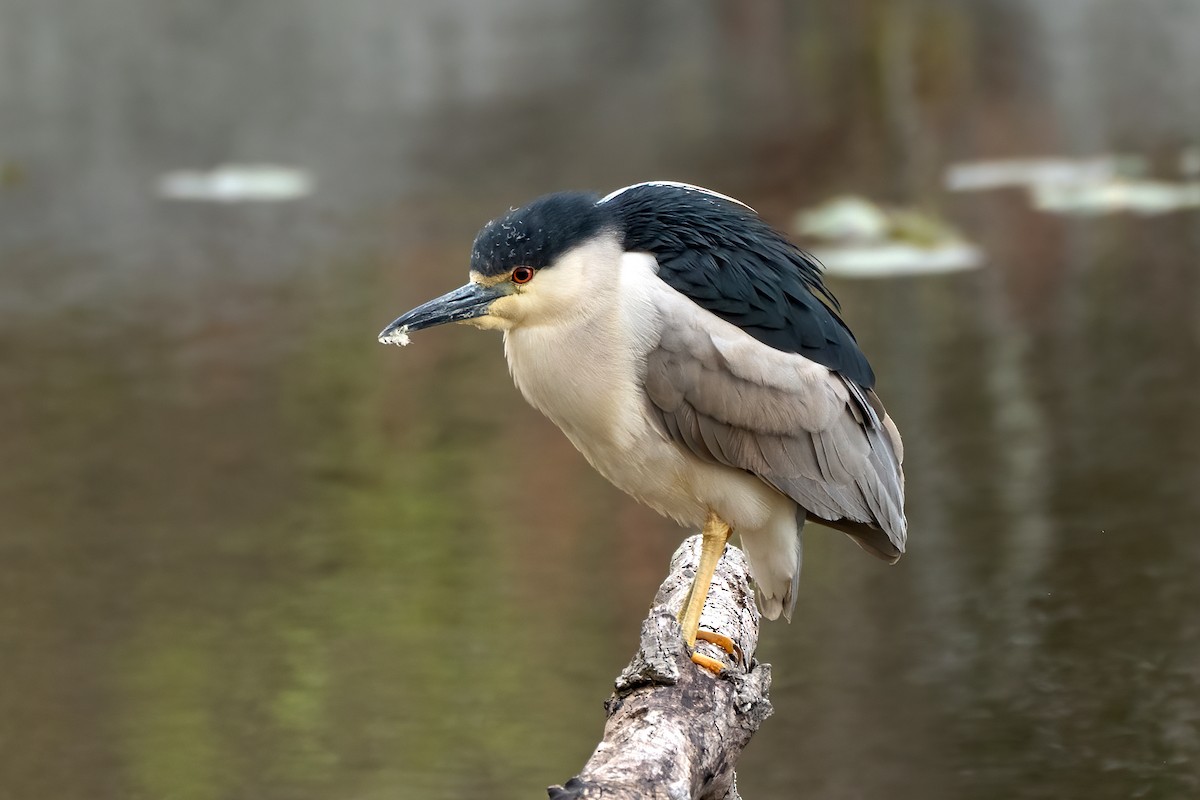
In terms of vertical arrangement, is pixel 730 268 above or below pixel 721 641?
above

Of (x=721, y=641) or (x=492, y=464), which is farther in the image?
(x=492, y=464)

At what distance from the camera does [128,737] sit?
5.14 meters

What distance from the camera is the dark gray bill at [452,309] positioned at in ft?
10.7

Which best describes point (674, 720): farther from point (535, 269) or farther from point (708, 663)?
point (535, 269)

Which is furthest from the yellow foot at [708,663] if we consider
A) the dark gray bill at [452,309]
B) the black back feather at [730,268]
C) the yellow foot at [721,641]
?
the dark gray bill at [452,309]

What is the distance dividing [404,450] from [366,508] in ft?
2.20

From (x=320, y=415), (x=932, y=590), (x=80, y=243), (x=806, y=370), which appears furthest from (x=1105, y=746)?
(x=80, y=243)

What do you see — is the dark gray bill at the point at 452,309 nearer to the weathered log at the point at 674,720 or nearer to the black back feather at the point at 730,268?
the black back feather at the point at 730,268

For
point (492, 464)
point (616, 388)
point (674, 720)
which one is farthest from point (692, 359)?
point (492, 464)

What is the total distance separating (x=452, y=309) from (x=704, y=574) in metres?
0.69

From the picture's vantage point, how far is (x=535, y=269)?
326cm

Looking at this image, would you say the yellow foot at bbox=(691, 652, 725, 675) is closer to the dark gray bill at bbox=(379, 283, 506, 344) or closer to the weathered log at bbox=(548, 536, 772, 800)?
the weathered log at bbox=(548, 536, 772, 800)

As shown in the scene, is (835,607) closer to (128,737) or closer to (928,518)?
(928,518)

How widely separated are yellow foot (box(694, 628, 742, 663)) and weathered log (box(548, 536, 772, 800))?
1 centimetres
